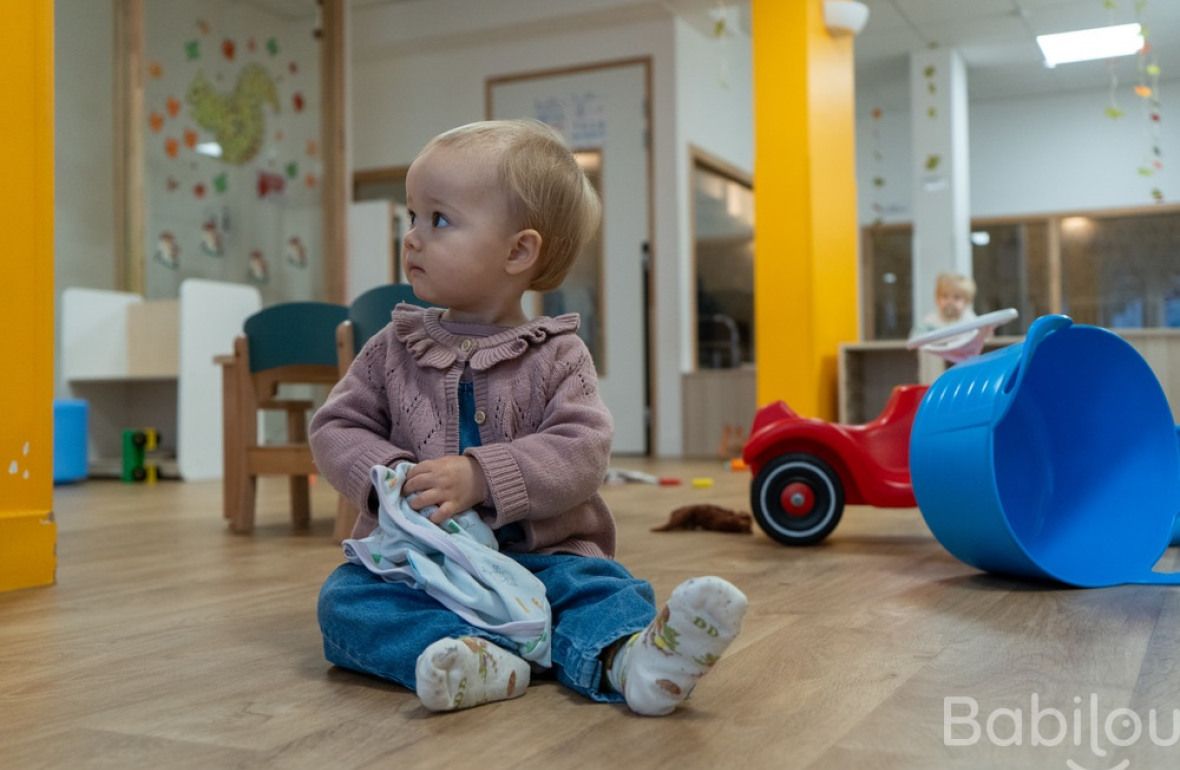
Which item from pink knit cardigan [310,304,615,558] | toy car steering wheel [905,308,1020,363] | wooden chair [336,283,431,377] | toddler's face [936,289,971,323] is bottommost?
pink knit cardigan [310,304,615,558]

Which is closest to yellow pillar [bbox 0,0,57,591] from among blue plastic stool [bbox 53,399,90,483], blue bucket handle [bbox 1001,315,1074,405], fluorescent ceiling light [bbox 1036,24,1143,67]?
blue bucket handle [bbox 1001,315,1074,405]

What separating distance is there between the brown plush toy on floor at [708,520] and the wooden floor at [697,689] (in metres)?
0.64

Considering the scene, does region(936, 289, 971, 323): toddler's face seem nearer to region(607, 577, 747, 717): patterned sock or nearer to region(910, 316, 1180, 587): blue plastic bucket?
region(910, 316, 1180, 587): blue plastic bucket

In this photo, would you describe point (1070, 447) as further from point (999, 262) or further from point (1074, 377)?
point (999, 262)

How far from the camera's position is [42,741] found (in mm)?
954

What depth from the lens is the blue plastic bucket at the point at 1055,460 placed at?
170cm

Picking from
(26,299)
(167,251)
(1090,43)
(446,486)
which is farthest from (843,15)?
(446,486)

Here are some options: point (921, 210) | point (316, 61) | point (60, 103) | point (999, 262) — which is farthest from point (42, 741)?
point (999, 262)

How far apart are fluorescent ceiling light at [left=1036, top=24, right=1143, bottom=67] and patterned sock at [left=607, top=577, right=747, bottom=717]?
6.67 m

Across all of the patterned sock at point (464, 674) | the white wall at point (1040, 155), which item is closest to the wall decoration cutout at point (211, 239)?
the white wall at point (1040, 155)

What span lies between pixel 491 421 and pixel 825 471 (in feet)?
4.58

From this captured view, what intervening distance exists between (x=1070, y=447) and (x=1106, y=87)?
7091 millimetres

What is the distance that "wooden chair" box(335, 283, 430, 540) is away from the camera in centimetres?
251

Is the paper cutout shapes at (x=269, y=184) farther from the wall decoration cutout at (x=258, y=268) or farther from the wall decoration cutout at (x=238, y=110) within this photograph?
the wall decoration cutout at (x=258, y=268)
